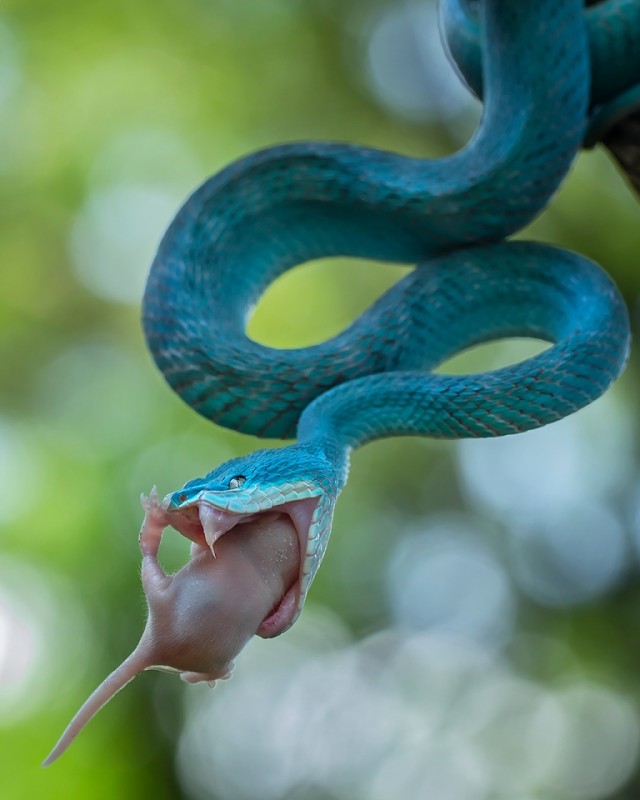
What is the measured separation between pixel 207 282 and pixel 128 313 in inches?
233

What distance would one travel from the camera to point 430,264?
3057 millimetres

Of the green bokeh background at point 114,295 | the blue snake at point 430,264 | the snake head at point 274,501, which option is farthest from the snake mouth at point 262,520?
the green bokeh background at point 114,295

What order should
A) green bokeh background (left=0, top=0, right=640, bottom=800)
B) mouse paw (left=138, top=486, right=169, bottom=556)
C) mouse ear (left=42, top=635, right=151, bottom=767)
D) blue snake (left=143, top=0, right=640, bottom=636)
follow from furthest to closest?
1. green bokeh background (left=0, top=0, right=640, bottom=800)
2. blue snake (left=143, top=0, right=640, bottom=636)
3. mouse paw (left=138, top=486, right=169, bottom=556)
4. mouse ear (left=42, top=635, right=151, bottom=767)

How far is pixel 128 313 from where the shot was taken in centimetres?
877

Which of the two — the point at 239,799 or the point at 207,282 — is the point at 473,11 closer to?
the point at 207,282

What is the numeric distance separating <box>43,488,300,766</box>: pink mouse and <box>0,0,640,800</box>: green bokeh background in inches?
252

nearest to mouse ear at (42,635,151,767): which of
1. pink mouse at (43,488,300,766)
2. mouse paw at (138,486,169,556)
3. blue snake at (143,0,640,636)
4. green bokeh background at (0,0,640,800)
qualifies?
pink mouse at (43,488,300,766)

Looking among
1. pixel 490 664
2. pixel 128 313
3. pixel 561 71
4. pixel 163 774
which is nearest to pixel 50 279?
pixel 128 313

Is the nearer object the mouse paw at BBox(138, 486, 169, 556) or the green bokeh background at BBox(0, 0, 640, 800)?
the mouse paw at BBox(138, 486, 169, 556)

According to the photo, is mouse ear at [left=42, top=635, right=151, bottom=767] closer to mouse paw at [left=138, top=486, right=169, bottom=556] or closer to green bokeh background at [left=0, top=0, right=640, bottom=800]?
mouse paw at [left=138, top=486, right=169, bottom=556]

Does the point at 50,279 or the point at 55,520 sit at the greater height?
the point at 50,279

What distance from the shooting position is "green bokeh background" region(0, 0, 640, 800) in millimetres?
8797

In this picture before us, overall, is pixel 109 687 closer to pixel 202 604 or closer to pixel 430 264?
pixel 202 604

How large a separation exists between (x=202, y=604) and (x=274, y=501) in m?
0.31
